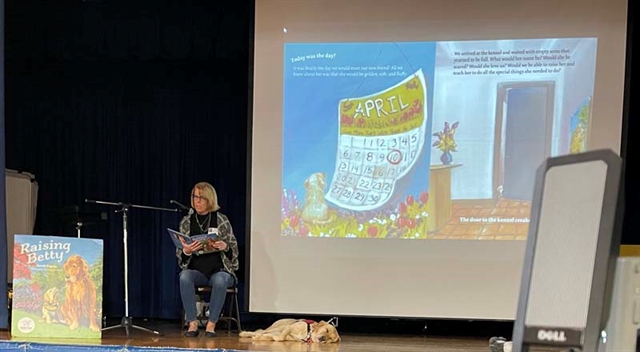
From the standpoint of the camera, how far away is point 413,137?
3.73 m

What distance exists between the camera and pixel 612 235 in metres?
0.73

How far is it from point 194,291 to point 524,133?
2.26 meters

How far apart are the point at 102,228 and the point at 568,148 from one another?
3426mm

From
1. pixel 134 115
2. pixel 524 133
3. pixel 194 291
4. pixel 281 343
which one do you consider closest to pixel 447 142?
pixel 524 133

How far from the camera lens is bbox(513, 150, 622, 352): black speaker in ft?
2.39

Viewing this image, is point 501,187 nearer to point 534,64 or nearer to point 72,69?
point 534,64

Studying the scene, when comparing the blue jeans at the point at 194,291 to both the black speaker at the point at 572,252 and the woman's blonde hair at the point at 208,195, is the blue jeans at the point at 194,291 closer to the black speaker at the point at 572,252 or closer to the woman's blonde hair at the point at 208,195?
the woman's blonde hair at the point at 208,195

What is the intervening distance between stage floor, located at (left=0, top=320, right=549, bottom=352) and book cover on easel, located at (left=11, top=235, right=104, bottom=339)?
0.10 m

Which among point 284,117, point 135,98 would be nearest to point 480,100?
point 284,117

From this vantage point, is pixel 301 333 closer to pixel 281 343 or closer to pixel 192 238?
pixel 281 343

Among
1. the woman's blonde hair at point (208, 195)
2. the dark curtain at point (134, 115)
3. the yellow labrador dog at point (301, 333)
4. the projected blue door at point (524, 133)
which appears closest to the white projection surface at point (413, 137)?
the projected blue door at point (524, 133)

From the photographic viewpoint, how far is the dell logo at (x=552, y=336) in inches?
29.5

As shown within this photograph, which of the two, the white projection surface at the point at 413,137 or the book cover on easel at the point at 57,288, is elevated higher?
the white projection surface at the point at 413,137

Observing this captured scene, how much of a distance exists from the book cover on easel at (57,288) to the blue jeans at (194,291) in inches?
19.7
